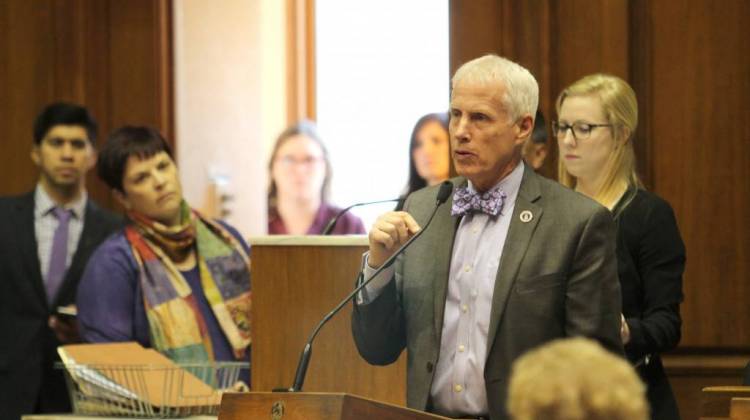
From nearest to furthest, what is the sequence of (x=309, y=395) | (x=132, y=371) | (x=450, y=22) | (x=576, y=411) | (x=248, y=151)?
(x=576, y=411) → (x=309, y=395) → (x=132, y=371) → (x=450, y=22) → (x=248, y=151)

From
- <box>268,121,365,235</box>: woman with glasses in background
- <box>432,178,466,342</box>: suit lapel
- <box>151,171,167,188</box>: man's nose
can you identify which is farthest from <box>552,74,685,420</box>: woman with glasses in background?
<box>268,121,365,235</box>: woman with glasses in background

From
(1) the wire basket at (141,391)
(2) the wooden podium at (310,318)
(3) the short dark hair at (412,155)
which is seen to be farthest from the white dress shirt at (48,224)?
(2) the wooden podium at (310,318)

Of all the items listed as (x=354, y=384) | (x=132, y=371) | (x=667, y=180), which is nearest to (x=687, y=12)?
(x=667, y=180)

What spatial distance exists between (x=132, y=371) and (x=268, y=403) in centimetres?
117

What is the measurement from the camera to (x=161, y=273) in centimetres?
410

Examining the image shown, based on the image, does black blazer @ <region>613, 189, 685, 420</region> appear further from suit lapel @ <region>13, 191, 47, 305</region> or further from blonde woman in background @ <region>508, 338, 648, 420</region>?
suit lapel @ <region>13, 191, 47, 305</region>

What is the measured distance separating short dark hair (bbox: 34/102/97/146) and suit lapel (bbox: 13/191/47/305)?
256 mm

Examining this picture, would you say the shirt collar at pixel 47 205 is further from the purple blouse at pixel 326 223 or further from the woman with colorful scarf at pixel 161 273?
the purple blouse at pixel 326 223

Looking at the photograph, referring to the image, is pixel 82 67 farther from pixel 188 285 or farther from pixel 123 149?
pixel 188 285

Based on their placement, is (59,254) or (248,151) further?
(248,151)

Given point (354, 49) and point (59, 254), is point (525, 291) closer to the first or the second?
point (59, 254)

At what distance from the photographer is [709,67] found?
396 cm

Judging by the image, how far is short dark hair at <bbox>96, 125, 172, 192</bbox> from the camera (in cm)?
428

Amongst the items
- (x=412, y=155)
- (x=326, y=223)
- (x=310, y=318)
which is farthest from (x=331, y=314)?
(x=326, y=223)
